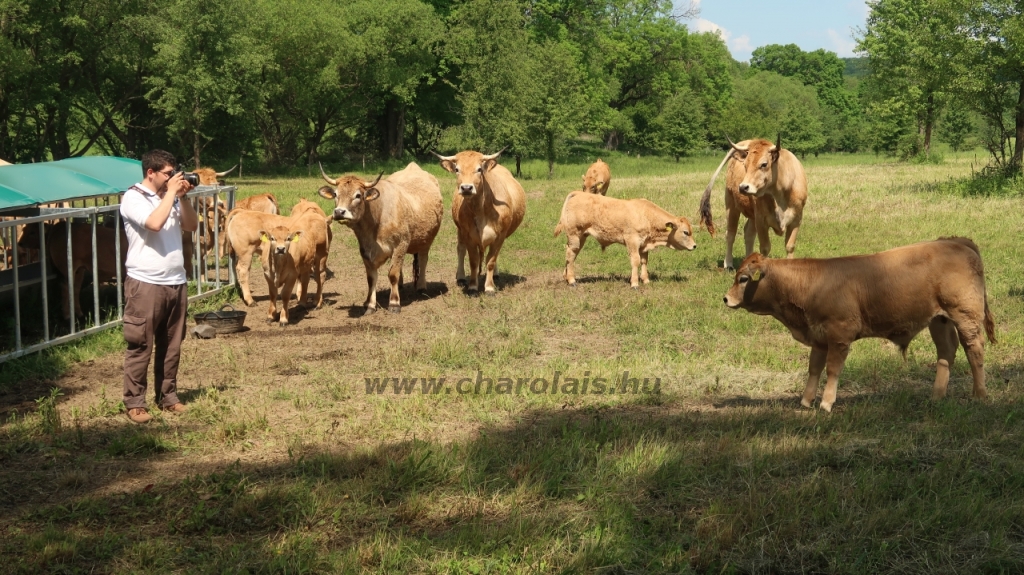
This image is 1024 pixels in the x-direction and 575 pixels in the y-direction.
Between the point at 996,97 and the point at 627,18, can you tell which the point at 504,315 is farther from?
the point at 627,18

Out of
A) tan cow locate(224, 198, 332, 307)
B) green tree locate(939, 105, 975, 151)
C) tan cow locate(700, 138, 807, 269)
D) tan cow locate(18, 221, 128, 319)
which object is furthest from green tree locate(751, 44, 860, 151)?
tan cow locate(18, 221, 128, 319)

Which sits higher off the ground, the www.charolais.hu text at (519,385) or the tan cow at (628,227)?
the tan cow at (628,227)

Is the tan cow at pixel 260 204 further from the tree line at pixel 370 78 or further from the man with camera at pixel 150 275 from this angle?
the tree line at pixel 370 78

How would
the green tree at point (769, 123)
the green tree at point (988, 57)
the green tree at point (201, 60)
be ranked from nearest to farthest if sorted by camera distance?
the green tree at point (988, 57) < the green tree at point (201, 60) < the green tree at point (769, 123)

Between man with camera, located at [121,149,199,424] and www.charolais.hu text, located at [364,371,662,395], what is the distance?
1939mm

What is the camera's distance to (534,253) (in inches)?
700

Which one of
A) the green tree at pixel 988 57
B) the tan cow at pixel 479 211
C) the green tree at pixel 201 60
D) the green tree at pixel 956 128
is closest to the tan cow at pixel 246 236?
the tan cow at pixel 479 211

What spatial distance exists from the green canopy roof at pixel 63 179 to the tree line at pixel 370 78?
14715 millimetres

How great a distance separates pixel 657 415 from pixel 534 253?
10.3m

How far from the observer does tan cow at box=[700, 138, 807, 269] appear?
13531 mm

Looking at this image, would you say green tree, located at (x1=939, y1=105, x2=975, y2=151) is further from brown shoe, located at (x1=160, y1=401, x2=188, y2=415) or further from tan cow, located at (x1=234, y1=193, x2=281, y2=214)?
brown shoe, located at (x1=160, y1=401, x2=188, y2=415)

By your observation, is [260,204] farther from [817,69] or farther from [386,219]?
[817,69]

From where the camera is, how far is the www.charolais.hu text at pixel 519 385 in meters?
8.41

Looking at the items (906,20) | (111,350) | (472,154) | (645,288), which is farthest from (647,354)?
(906,20)
